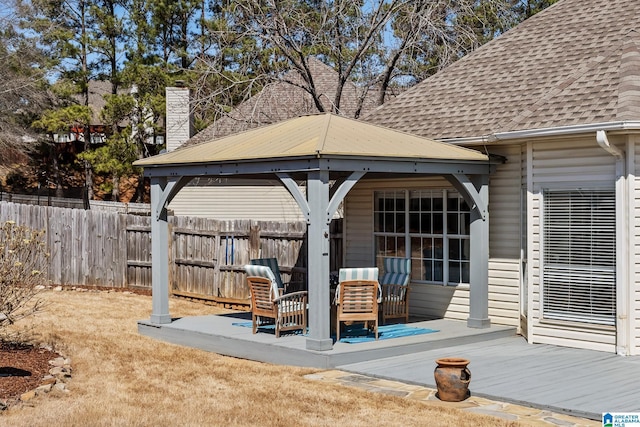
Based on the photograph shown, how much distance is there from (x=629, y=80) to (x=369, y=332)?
16.1 feet

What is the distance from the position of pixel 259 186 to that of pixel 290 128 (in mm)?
15158

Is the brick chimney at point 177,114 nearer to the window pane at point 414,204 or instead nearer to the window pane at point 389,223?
the window pane at point 389,223

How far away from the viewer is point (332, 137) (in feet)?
36.5

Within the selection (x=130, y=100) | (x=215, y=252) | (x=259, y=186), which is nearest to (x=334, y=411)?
(x=215, y=252)

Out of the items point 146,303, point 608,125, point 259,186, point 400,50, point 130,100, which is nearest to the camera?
point 608,125

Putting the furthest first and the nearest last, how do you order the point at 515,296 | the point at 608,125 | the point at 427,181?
the point at 427,181, the point at 515,296, the point at 608,125

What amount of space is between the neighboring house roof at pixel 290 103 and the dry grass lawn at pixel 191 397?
11802 millimetres

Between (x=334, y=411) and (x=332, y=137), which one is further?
(x=332, y=137)

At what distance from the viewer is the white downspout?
431 inches

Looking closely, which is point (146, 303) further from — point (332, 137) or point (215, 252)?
point (332, 137)

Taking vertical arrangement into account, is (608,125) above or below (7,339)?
above

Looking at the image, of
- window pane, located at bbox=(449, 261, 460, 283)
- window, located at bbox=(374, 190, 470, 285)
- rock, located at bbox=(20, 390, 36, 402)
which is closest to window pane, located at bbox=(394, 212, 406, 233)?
window, located at bbox=(374, 190, 470, 285)

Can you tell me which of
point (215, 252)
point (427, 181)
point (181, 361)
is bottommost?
point (181, 361)

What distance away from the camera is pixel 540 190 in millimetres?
11820
